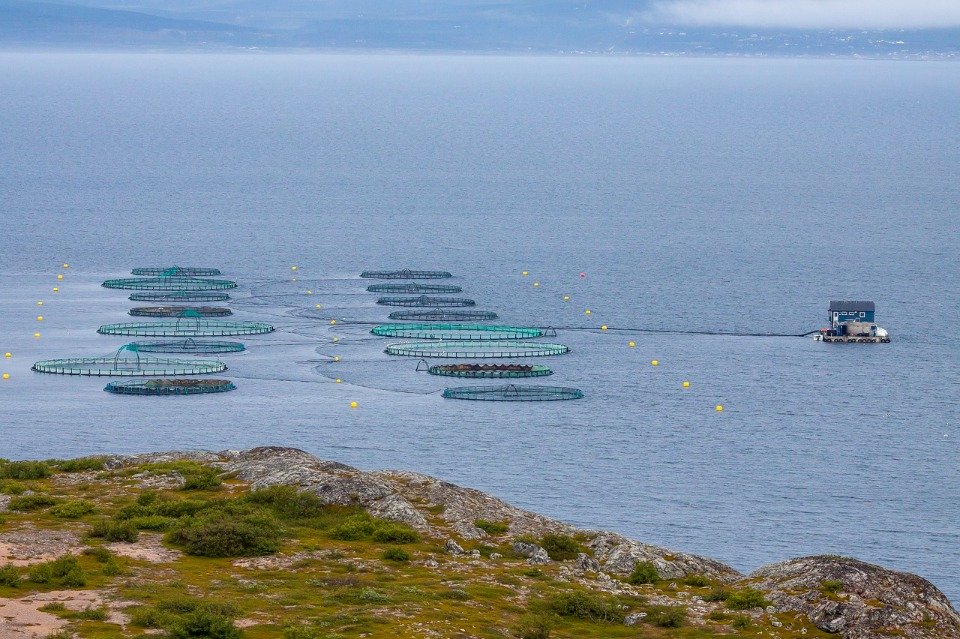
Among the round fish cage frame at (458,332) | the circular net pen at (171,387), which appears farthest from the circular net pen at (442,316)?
the circular net pen at (171,387)

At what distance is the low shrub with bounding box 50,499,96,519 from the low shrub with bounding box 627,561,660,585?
17798 mm

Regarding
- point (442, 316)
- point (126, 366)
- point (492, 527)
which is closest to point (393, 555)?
point (492, 527)

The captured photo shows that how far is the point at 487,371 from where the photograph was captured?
164m

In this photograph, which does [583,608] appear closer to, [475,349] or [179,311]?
[475,349]

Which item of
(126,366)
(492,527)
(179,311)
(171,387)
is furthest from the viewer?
(179,311)

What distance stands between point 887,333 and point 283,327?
64880 mm

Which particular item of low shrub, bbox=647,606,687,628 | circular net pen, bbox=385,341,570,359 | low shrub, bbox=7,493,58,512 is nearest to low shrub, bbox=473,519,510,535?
low shrub, bbox=647,606,687,628

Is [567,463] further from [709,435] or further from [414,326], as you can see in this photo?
[414,326]

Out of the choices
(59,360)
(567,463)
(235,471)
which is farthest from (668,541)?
(59,360)

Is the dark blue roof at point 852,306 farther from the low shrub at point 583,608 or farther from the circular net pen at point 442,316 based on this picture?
the low shrub at point 583,608

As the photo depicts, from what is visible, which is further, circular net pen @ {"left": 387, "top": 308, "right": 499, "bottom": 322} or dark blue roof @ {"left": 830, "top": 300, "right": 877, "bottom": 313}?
circular net pen @ {"left": 387, "top": 308, "right": 499, "bottom": 322}

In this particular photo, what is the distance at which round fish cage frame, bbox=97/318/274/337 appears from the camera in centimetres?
17975

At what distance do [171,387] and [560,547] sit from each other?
10429 cm

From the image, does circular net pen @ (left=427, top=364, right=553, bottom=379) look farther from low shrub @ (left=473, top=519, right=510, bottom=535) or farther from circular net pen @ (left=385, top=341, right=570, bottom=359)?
low shrub @ (left=473, top=519, right=510, bottom=535)
